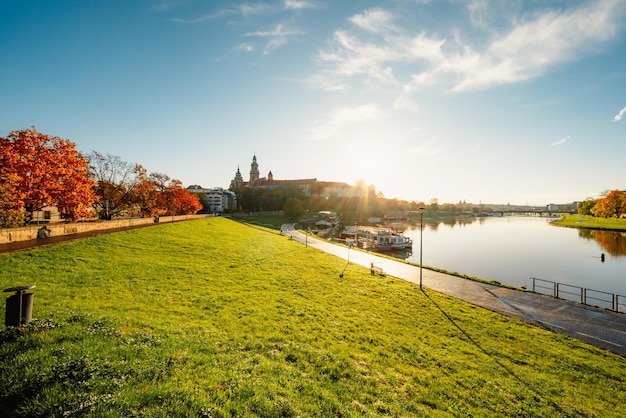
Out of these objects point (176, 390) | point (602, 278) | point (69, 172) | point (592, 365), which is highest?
point (69, 172)

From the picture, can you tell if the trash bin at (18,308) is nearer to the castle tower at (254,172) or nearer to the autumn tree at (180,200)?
the autumn tree at (180,200)

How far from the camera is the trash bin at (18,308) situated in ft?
20.3

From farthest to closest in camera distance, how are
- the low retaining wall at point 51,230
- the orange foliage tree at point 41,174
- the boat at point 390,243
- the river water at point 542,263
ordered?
the boat at point 390,243, the river water at point 542,263, the orange foliage tree at point 41,174, the low retaining wall at point 51,230

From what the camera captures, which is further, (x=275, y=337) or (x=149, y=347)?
(x=275, y=337)

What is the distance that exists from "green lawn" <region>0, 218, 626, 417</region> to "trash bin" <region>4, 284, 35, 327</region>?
0.30 m

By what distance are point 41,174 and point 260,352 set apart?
32080mm

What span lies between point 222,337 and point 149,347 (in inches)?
82.4

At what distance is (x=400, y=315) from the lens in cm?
1318

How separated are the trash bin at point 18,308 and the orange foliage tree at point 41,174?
23314mm

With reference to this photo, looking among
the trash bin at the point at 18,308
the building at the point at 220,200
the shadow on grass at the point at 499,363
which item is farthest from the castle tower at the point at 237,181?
the trash bin at the point at 18,308

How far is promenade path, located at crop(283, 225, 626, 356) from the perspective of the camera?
1242cm

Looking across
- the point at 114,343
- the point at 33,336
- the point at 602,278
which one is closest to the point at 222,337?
the point at 114,343

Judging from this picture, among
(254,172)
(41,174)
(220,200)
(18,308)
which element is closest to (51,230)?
(41,174)

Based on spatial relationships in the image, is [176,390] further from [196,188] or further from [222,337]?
[196,188]
